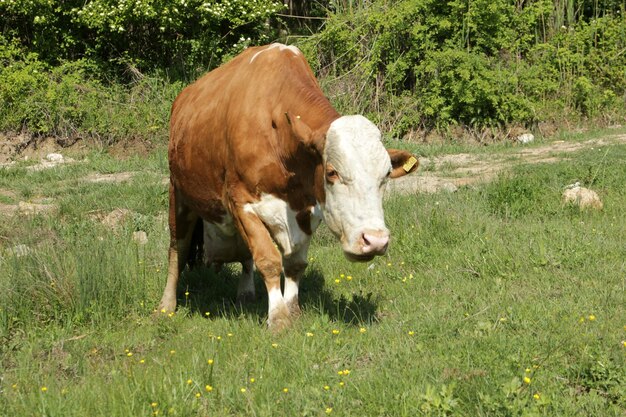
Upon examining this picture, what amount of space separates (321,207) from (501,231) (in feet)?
9.43

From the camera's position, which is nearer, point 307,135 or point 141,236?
point 307,135

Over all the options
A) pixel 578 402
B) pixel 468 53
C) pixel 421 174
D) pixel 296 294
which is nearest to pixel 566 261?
pixel 296 294

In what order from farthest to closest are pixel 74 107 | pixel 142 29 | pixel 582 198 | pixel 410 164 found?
pixel 142 29 < pixel 74 107 < pixel 582 198 < pixel 410 164

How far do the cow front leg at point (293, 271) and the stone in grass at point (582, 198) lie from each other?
3.77 metres

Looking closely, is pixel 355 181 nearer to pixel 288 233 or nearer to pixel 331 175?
pixel 331 175

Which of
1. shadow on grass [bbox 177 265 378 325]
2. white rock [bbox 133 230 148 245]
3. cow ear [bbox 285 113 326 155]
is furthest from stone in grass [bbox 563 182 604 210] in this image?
white rock [bbox 133 230 148 245]

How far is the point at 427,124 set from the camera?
15.2 meters

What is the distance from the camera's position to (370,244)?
5.02m

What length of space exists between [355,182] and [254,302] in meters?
2.21

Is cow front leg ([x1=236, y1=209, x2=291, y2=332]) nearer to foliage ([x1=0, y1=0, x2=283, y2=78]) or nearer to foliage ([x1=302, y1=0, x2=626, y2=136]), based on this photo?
foliage ([x1=302, y1=0, x2=626, y2=136])

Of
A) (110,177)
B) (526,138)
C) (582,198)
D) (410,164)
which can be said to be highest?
(410,164)

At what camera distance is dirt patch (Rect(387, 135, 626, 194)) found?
421 inches

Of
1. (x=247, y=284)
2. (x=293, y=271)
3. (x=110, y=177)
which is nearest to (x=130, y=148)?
(x=110, y=177)

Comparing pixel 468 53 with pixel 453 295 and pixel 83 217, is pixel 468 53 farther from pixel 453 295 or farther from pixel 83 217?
pixel 453 295
